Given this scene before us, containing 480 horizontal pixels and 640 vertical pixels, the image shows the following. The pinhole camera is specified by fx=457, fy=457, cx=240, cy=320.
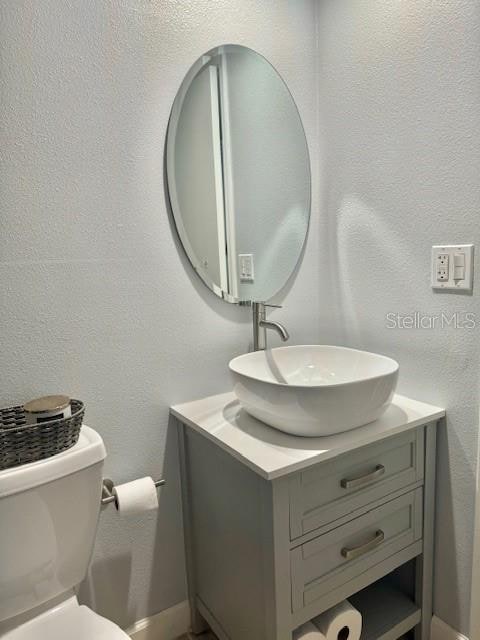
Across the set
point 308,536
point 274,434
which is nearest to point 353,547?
point 308,536

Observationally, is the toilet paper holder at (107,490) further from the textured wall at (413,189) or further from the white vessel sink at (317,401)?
the textured wall at (413,189)

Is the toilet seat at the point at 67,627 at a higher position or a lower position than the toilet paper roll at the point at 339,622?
higher

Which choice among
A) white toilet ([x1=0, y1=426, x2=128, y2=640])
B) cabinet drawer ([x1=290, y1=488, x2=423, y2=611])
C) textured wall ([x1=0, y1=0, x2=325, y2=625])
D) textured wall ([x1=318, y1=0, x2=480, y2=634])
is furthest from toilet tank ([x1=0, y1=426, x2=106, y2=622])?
textured wall ([x1=318, y1=0, x2=480, y2=634])

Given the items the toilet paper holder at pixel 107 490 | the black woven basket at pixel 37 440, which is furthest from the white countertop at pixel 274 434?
the black woven basket at pixel 37 440

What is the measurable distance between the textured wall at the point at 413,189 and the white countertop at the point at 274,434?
13 cm

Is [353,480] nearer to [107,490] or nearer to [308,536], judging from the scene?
[308,536]

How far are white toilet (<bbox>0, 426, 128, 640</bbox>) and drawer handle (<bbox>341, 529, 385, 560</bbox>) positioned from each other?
0.55m

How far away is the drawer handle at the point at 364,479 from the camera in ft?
3.74

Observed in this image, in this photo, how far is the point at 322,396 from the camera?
3.43 ft

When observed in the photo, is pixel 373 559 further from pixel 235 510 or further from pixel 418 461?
pixel 235 510

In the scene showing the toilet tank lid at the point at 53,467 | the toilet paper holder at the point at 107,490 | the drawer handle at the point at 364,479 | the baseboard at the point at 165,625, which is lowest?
the baseboard at the point at 165,625

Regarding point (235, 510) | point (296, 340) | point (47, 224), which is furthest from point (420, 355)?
point (47, 224)

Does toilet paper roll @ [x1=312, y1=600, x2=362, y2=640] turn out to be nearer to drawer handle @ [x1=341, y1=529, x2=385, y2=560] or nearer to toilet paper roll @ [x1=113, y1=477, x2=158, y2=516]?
drawer handle @ [x1=341, y1=529, x2=385, y2=560]

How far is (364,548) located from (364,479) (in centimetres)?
19
